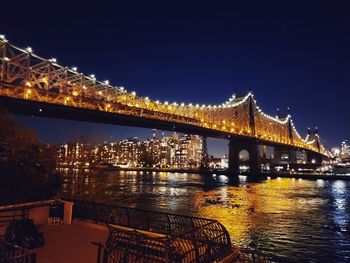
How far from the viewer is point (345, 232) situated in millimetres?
20531

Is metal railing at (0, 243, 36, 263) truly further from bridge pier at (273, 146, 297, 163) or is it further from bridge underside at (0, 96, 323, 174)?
bridge pier at (273, 146, 297, 163)

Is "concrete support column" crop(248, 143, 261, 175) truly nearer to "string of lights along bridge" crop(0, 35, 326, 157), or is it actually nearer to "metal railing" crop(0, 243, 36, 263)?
"string of lights along bridge" crop(0, 35, 326, 157)

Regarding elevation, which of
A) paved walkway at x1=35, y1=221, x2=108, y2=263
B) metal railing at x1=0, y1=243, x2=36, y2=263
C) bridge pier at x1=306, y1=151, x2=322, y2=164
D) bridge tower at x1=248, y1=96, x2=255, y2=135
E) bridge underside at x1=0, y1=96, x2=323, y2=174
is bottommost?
paved walkway at x1=35, y1=221, x2=108, y2=263

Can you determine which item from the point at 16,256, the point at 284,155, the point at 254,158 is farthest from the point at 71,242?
the point at 284,155

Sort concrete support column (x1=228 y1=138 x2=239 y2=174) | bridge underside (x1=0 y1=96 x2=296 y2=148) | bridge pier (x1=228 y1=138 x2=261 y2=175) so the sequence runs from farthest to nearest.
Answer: concrete support column (x1=228 y1=138 x2=239 y2=174) → bridge pier (x1=228 y1=138 x2=261 y2=175) → bridge underside (x1=0 y1=96 x2=296 y2=148)

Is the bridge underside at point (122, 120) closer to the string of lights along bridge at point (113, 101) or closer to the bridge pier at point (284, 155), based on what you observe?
the string of lights along bridge at point (113, 101)

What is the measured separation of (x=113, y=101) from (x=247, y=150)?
43372 mm

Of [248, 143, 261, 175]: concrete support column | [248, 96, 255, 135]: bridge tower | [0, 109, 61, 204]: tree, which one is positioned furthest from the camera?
[248, 96, 255, 135]: bridge tower

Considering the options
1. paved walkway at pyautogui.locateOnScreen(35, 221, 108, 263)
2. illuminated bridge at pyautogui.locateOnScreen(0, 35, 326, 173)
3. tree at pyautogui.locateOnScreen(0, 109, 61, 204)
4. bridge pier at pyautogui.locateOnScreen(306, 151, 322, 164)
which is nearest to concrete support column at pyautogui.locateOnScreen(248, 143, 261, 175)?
illuminated bridge at pyautogui.locateOnScreen(0, 35, 326, 173)

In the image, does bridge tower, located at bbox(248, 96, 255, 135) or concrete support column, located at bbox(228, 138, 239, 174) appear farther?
bridge tower, located at bbox(248, 96, 255, 135)

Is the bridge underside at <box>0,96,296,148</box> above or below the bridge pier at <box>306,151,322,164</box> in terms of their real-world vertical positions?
above

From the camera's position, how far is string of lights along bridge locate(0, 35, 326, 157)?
46094 mm

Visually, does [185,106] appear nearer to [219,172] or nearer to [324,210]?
[219,172]

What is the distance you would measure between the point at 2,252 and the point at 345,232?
68.2 feet
